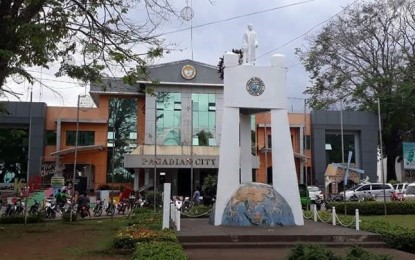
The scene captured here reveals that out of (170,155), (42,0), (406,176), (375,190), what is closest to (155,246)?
(42,0)

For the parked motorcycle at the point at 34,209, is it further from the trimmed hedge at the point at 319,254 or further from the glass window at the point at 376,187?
the glass window at the point at 376,187

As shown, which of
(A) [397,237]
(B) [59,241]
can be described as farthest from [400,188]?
(B) [59,241]

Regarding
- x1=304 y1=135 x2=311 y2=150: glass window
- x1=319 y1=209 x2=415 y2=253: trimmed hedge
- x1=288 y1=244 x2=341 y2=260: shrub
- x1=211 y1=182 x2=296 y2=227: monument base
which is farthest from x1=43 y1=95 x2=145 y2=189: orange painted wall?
x1=288 y1=244 x2=341 y2=260: shrub

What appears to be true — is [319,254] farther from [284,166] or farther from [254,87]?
[254,87]

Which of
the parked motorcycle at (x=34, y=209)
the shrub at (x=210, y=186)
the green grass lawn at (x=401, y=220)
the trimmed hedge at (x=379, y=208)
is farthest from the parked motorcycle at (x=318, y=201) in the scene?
the parked motorcycle at (x=34, y=209)

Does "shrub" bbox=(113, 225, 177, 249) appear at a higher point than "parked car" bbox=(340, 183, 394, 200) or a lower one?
lower

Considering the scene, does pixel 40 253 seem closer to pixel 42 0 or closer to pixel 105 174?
pixel 42 0

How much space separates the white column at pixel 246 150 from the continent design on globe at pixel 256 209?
1310 mm

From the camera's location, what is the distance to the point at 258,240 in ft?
44.3

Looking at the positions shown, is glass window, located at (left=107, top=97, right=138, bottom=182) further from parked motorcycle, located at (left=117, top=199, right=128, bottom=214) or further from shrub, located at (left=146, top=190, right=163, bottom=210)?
shrub, located at (left=146, top=190, right=163, bottom=210)

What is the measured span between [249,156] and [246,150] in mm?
252

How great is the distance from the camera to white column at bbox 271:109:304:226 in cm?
1684

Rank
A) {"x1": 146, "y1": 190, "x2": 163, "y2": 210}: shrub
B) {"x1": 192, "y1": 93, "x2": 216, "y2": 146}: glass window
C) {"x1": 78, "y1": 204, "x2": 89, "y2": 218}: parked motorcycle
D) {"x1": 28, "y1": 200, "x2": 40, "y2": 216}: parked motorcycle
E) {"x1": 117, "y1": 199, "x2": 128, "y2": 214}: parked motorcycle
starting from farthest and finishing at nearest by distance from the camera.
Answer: {"x1": 192, "y1": 93, "x2": 216, "y2": 146}: glass window
{"x1": 117, "y1": 199, "x2": 128, "y2": 214}: parked motorcycle
{"x1": 146, "y1": 190, "x2": 163, "y2": 210}: shrub
{"x1": 78, "y1": 204, "x2": 89, "y2": 218}: parked motorcycle
{"x1": 28, "y1": 200, "x2": 40, "y2": 216}: parked motorcycle

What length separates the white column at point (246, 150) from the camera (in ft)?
58.8
